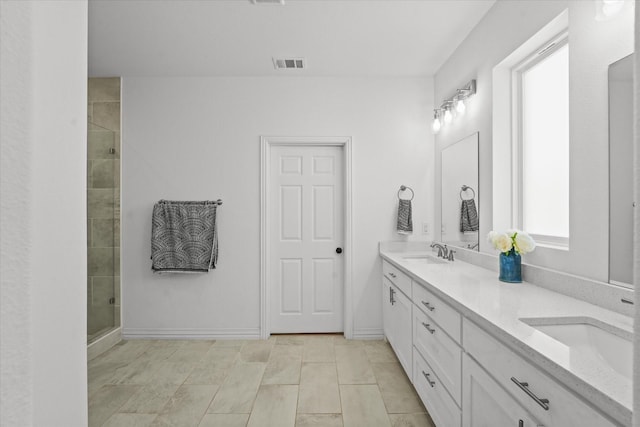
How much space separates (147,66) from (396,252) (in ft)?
9.80

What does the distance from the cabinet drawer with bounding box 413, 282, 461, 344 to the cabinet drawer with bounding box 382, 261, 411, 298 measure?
195 mm

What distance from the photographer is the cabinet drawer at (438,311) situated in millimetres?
1678

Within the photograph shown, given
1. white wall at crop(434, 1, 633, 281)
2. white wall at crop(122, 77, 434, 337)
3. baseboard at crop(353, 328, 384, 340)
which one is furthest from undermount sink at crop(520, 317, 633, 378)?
baseboard at crop(353, 328, 384, 340)

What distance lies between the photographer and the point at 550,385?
0.99 m

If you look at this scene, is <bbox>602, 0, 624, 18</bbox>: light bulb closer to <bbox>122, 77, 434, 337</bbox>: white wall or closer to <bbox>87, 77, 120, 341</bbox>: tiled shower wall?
<bbox>122, 77, 434, 337</bbox>: white wall

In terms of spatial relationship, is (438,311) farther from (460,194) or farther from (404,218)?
(404,218)

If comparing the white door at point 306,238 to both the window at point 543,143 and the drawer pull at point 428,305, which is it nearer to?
the drawer pull at point 428,305

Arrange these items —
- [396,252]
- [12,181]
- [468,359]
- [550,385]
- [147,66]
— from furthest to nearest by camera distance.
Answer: [396,252] < [147,66] < [468,359] < [550,385] < [12,181]

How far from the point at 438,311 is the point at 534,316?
0.61 m

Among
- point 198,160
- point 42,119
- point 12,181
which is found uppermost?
point 198,160

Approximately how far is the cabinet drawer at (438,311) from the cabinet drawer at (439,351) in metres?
0.04

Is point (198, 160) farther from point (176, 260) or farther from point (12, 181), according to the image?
point (12, 181)

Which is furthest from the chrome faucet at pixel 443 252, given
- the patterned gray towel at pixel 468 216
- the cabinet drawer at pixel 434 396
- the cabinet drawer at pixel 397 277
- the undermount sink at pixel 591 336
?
the undermount sink at pixel 591 336

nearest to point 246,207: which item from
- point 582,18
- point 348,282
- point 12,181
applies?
point 348,282
